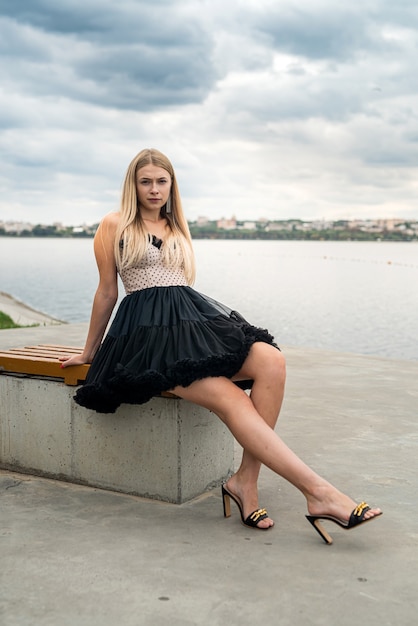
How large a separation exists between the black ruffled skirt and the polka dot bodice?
46 millimetres

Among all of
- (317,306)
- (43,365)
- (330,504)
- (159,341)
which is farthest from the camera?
(317,306)

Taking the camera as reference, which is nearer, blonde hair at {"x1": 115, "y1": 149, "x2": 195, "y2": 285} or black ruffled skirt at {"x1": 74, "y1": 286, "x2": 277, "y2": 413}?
black ruffled skirt at {"x1": 74, "y1": 286, "x2": 277, "y2": 413}

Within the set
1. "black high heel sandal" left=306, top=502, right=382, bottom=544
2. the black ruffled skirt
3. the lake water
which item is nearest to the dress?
the black ruffled skirt

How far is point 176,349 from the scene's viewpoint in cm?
375

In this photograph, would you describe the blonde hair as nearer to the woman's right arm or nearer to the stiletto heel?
the woman's right arm

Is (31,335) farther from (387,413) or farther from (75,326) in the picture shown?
(387,413)

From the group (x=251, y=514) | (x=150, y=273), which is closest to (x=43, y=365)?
(x=150, y=273)

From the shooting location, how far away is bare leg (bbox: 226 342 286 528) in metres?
3.75

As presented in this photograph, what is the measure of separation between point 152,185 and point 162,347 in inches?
35.3

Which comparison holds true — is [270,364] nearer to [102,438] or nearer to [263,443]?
[263,443]

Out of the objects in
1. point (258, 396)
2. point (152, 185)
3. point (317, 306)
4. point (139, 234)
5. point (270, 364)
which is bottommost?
point (317, 306)

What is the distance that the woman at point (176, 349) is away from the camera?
355 centimetres

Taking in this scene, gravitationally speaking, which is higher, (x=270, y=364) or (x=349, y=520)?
(x=270, y=364)

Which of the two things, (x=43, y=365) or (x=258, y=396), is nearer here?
(x=258, y=396)
